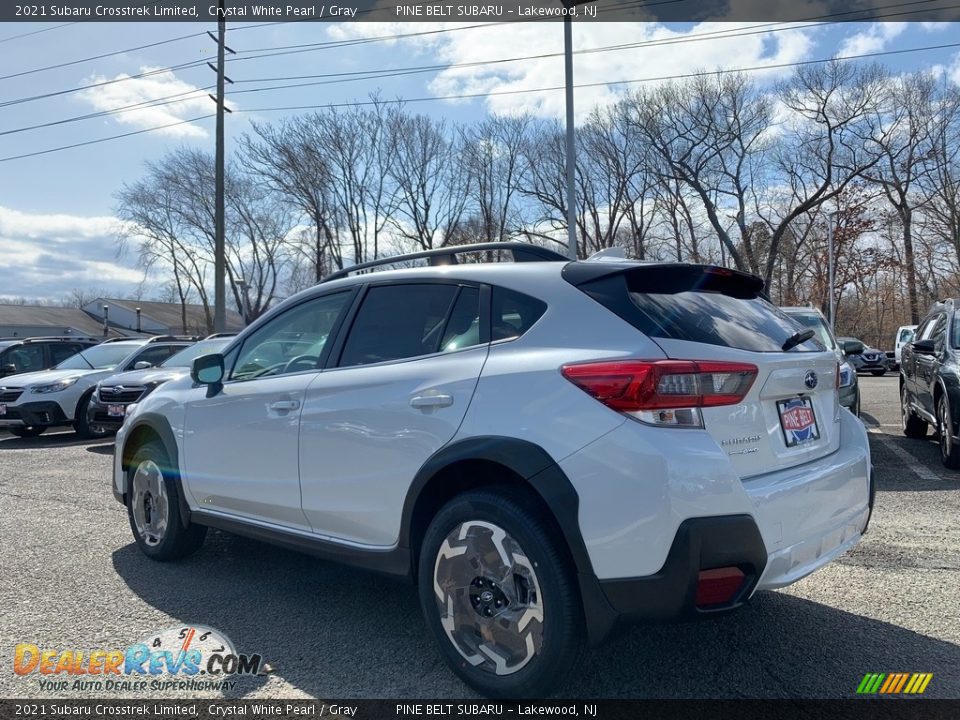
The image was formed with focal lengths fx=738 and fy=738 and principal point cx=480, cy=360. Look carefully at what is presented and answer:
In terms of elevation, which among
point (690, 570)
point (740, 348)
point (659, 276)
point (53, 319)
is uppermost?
point (53, 319)

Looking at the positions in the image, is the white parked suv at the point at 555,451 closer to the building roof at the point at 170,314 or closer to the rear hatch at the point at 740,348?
the rear hatch at the point at 740,348

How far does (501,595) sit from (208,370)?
8.04 feet

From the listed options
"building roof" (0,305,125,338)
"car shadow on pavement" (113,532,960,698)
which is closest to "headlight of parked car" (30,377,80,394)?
"car shadow on pavement" (113,532,960,698)

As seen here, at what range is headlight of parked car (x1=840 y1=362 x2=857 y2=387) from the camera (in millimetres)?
7355

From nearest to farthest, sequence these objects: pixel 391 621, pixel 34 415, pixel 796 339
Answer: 1. pixel 796 339
2. pixel 391 621
3. pixel 34 415

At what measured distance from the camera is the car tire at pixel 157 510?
463 cm

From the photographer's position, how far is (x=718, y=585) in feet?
8.29

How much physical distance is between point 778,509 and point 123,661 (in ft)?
9.38

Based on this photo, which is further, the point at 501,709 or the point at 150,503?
the point at 150,503

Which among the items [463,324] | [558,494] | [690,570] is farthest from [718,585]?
[463,324]

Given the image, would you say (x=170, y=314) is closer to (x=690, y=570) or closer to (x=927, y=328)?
(x=927, y=328)

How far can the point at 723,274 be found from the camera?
322 centimetres

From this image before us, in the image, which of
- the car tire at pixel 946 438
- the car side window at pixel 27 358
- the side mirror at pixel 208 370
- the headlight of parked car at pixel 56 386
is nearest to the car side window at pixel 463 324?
the side mirror at pixel 208 370

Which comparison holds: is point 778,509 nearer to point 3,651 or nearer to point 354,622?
point 354,622
